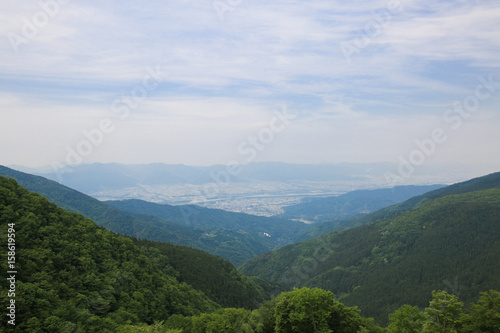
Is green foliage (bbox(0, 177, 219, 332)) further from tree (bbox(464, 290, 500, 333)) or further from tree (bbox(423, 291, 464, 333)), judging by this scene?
tree (bbox(464, 290, 500, 333))

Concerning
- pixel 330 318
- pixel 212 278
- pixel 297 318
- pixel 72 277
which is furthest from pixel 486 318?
pixel 212 278

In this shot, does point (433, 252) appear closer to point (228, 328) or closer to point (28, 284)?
point (228, 328)

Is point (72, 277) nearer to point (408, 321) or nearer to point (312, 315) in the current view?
point (312, 315)

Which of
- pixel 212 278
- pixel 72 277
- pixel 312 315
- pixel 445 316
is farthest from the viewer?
pixel 212 278

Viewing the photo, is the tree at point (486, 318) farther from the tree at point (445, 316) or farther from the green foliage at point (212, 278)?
the green foliage at point (212, 278)

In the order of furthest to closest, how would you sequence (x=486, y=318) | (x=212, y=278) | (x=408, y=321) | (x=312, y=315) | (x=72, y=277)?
(x=212, y=278), (x=72, y=277), (x=408, y=321), (x=312, y=315), (x=486, y=318)

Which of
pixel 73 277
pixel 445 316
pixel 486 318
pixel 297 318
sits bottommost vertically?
pixel 297 318

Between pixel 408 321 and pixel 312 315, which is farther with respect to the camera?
pixel 408 321

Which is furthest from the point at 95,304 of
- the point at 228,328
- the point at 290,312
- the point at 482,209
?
the point at 482,209

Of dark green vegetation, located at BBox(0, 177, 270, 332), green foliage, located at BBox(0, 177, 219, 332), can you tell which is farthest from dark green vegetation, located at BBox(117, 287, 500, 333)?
green foliage, located at BBox(0, 177, 219, 332)
